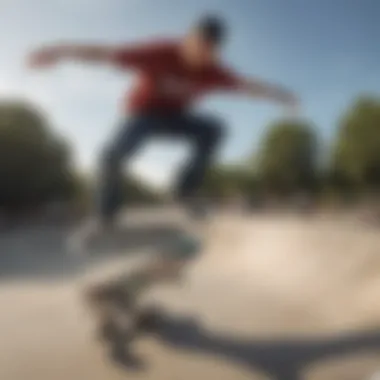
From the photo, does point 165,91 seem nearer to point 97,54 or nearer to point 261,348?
point 97,54

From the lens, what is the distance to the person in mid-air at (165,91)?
1.67m

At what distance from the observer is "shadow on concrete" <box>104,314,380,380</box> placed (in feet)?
5.81

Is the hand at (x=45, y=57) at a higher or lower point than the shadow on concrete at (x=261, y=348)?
higher

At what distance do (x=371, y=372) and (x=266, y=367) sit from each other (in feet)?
0.97

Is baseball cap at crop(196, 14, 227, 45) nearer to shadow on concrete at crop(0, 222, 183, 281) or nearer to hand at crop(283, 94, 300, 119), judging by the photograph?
hand at crop(283, 94, 300, 119)

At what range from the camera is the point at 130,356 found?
1.73 m

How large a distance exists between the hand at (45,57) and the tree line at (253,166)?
0.12 m

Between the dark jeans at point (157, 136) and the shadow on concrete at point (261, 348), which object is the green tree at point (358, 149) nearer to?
the dark jeans at point (157, 136)

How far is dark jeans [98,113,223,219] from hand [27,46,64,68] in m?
0.26

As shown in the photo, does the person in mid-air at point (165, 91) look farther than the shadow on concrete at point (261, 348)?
No

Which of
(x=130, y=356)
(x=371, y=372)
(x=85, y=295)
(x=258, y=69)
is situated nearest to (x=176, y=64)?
(x=258, y=69)

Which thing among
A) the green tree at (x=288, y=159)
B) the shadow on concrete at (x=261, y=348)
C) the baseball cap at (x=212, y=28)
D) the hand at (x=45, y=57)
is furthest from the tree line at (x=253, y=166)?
the shadow on concrete at (x=261, y=348)

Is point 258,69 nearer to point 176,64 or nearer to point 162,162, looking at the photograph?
point 176,64

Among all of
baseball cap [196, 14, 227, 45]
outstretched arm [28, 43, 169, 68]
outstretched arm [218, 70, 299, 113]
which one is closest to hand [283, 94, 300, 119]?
outstretched arm [218, 70, 299, 113]
